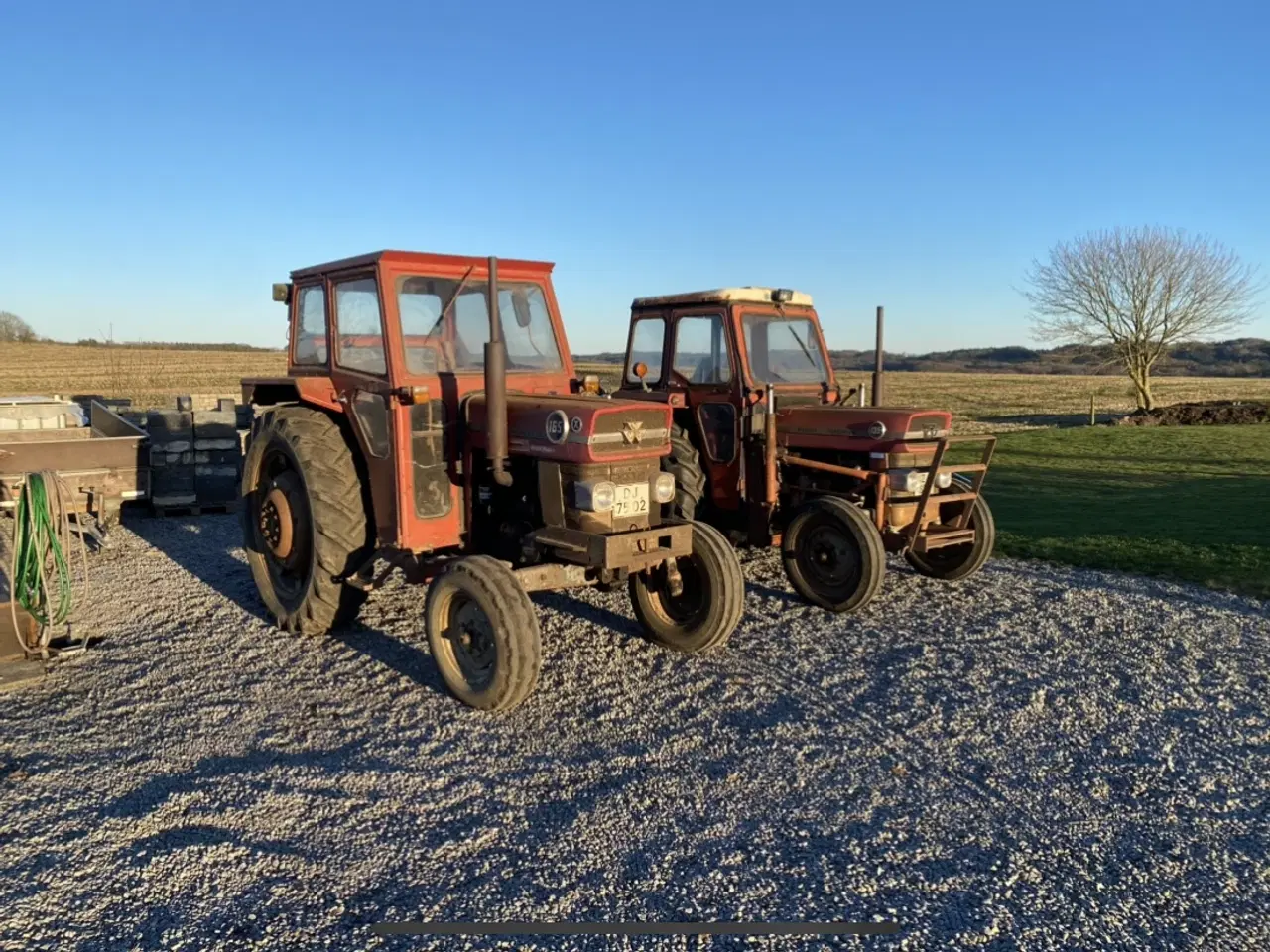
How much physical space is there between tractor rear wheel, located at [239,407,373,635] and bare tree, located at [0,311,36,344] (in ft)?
200

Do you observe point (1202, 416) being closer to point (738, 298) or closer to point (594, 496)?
point (738, 298)

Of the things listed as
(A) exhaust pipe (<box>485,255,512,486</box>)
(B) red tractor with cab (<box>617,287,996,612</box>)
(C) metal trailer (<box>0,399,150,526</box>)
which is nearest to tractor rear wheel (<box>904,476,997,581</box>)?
(B) red tractor with cab (<box>617,287,996,612</box>)

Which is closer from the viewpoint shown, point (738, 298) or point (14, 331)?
point (738, 298)

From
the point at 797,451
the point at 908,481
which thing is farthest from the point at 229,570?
the point at 908,481

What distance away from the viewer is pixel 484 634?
4.60 m

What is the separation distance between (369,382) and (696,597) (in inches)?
88.7

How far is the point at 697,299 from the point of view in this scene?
7504 millimetres

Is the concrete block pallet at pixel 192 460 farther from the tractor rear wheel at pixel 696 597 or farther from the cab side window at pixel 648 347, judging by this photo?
the tractor rear wheel at pixel 696 597

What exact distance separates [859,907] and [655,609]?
107 inches

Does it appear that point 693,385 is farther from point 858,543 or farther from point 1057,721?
point 1057,721

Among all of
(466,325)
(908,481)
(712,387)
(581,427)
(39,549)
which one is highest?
(466,325)

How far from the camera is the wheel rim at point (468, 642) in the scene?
4.58 meters

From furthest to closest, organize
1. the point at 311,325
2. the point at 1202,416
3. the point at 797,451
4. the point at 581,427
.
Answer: the point at 1202,416 → the point at 797,451 → the point at 311,325 → the point at 581,427

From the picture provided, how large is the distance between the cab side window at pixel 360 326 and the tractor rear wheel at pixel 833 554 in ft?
9.84
